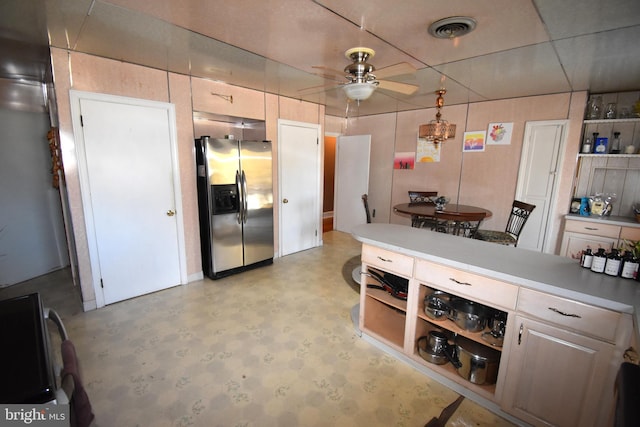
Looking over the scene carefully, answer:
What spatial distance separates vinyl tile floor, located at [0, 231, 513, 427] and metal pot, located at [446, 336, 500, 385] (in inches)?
A: 6.7

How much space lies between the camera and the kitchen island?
1.31 metres

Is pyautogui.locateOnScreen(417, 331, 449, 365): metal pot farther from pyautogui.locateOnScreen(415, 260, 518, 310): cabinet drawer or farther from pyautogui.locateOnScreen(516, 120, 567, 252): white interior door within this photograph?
pyautogui.locateOnScreen(516, 120, 567, 252): white interior door

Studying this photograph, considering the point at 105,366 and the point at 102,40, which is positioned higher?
the point at 102,40

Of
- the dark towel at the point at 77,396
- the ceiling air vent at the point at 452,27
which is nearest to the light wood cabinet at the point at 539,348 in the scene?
the ceiling air vent at the point at 452,27

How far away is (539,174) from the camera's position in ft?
12.5

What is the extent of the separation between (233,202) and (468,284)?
9.08 feet

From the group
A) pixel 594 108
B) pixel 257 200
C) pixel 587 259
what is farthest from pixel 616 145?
pixel 257 200

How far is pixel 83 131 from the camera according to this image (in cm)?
256

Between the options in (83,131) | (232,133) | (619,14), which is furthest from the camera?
(232,133)

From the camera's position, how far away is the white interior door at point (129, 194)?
266 centimetres

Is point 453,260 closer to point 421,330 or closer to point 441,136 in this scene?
point 421,330

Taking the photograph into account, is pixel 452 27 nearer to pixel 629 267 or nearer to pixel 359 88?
pixel 359 88

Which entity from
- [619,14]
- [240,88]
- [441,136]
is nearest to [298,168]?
[240,88]

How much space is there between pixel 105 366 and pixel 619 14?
418 centimetres
